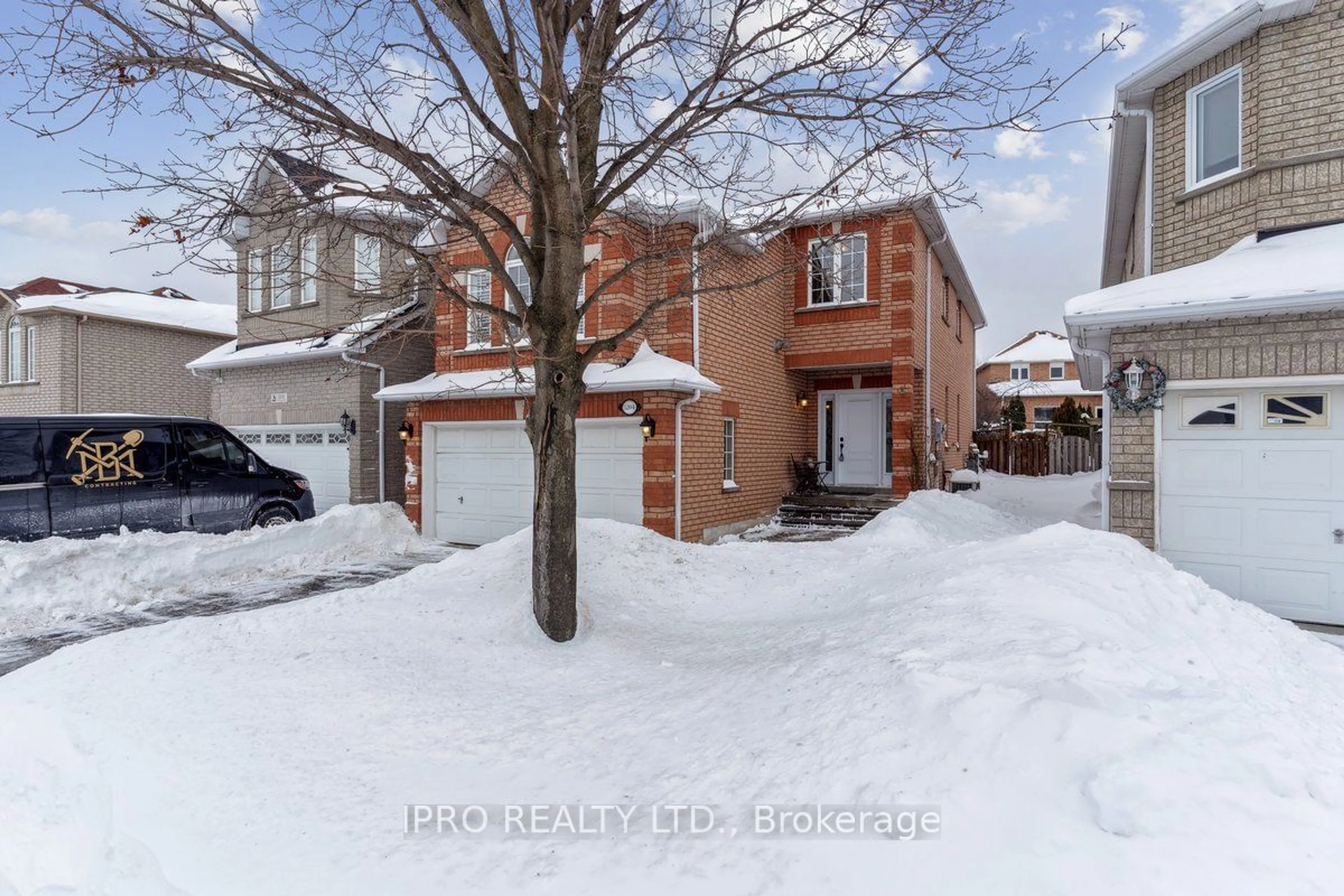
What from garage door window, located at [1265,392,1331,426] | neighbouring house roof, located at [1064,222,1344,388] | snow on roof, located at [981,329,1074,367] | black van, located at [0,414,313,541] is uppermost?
snow on roof, located at [981,329,1074,367]

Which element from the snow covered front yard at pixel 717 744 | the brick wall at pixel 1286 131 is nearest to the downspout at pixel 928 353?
the brick wall at pixel 1286 131

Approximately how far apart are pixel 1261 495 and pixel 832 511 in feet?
22.4

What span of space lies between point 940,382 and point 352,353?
40.3 feet

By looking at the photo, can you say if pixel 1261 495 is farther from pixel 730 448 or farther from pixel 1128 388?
pixel 730 448

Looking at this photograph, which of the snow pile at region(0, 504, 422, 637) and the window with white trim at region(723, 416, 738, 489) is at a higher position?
the window with white trim at region(723, 416, 738, 489)

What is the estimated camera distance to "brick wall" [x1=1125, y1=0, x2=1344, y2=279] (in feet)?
23.8

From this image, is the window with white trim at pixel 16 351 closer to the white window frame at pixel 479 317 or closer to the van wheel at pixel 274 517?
the van wheel at pixel 274 517

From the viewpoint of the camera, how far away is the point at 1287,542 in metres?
6.82

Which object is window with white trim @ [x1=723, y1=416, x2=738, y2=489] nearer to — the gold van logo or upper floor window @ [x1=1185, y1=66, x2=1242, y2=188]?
upper floor window @ [x1=1185, y1=66, x2=1242, y2=188]

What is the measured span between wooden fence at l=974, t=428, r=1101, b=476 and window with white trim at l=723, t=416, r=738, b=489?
14880 millimetres

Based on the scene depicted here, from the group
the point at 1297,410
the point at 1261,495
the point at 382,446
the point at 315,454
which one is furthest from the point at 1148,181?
the point at 315,454

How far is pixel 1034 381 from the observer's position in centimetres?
4131

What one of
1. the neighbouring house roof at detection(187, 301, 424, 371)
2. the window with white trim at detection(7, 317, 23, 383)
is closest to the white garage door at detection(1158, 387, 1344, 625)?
the neighbouring house roof at detection(187, 301, 424, 371)

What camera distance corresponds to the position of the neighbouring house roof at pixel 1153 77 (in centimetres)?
738
